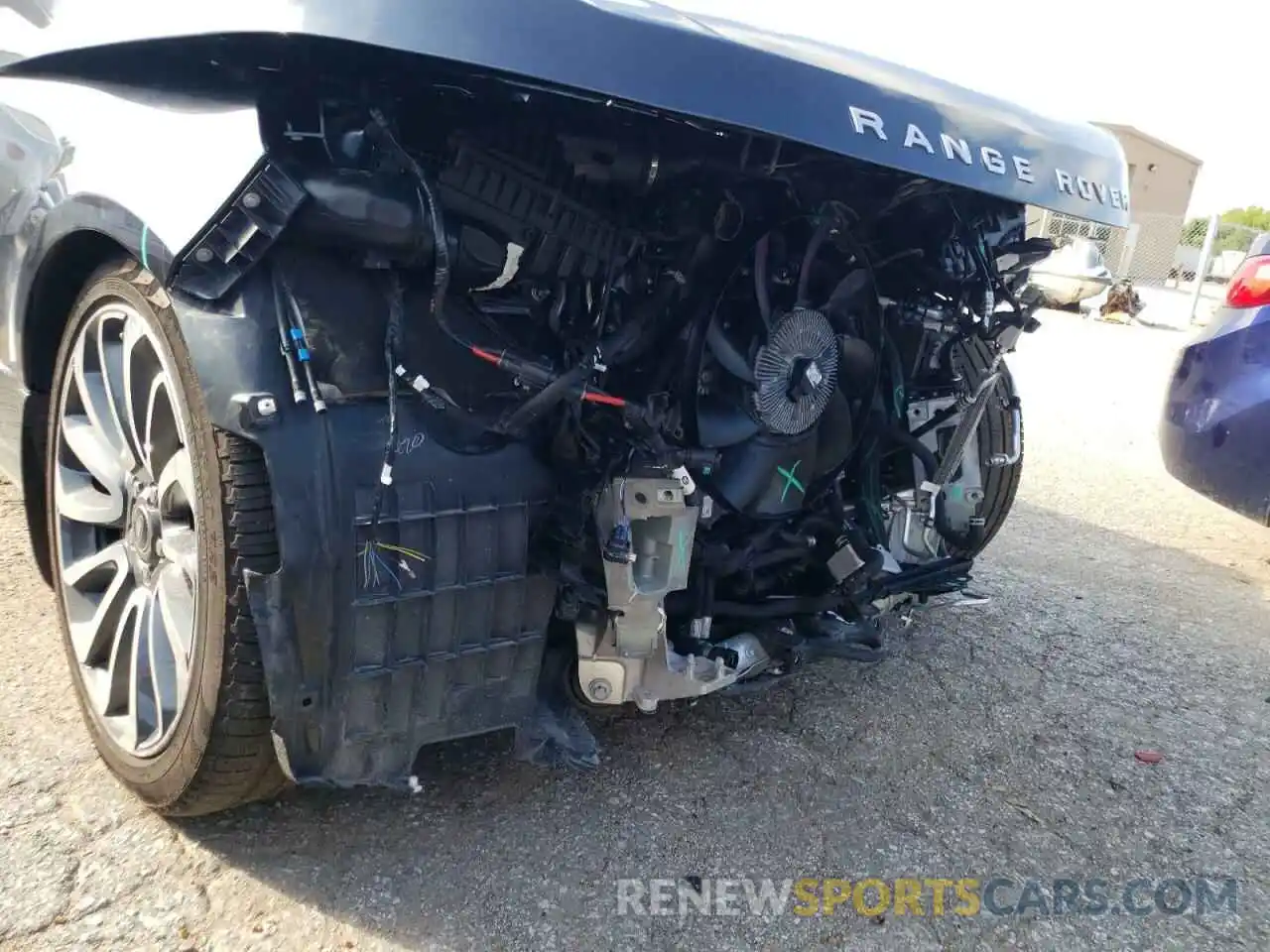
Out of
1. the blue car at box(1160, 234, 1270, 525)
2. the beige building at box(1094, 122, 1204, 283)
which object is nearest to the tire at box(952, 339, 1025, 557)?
the blue car at box(1160, 234, 1270, 525)

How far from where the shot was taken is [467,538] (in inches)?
75.9

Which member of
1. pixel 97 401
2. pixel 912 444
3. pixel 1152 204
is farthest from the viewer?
pixel 1152 204

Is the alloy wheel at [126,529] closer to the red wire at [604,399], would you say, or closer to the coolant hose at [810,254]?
the red wire at [604,399]

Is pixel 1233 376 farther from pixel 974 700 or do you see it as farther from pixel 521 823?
pixel 521 823

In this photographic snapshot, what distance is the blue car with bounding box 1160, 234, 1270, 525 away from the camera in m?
3.81

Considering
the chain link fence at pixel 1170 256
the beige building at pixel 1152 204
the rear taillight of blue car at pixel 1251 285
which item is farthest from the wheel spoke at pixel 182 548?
the beige building at pixel 1152 204

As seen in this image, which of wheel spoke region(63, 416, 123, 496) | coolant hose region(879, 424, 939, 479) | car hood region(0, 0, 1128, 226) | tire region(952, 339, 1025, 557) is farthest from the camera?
tire region(952, 339, 1025, 557)

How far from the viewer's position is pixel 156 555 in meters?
2.20

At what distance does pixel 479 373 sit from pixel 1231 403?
10.8 feet

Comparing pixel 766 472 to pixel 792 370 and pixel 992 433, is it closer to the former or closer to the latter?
pixel 792 370

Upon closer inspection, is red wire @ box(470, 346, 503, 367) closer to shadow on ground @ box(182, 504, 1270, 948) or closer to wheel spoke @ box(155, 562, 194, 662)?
wheel spoke @ box(155, 562, 194, 662)

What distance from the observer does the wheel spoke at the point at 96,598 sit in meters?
2.36

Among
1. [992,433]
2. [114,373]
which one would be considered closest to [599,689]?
[114,373]

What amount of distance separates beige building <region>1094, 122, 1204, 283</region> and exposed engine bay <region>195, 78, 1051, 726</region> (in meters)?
18.8
